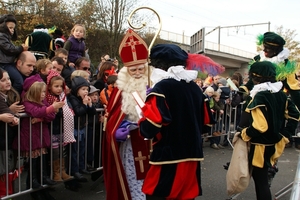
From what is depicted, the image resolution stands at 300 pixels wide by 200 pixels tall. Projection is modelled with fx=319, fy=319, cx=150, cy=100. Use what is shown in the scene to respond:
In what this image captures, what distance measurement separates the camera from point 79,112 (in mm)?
4191

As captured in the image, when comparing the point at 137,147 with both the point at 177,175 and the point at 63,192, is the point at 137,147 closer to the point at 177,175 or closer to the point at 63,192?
the point at 177,175

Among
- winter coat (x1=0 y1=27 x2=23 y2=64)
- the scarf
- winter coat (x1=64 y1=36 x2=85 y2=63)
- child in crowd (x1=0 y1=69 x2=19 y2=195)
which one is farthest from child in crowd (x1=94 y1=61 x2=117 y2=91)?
child in crowd (x1=0 y1=69 x2=19 y2=195)

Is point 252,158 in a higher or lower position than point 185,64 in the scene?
lower

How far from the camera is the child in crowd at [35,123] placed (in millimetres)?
3627

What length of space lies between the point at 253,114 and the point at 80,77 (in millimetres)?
2310

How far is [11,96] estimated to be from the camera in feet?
12.0

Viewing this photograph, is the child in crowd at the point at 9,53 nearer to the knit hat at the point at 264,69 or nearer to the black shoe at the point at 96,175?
the black shoe at the point at 96,175

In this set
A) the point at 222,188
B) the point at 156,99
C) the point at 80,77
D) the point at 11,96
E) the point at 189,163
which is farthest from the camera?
the point at 222,188

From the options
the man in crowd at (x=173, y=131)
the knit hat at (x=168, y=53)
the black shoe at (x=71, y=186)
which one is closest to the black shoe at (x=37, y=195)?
the black shoe at (x=71, y=186)

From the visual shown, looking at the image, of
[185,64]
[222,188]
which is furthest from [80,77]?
[222,188]

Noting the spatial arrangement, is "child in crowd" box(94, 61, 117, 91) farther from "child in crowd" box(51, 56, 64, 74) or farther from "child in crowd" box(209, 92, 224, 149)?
"child in crowd" box(209, 92, 224, 149)

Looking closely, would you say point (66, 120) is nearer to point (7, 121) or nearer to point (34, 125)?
point (34, 125)

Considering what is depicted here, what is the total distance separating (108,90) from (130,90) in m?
1.69

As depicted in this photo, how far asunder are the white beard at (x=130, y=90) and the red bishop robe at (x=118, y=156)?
61 millimetres
